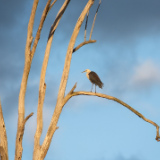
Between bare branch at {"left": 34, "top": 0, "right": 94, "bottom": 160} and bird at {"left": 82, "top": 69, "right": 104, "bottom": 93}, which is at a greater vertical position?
bird at {"left": 82, "top": 69, "right": 104, "bottom": 93}

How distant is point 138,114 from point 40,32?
172 inches

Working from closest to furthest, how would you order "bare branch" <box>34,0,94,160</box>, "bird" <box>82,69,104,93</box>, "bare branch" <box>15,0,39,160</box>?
"bare branch" <box>34,0,94,160</box> → "bare branch" <box>15,0,39,160</box> → "bird" <box>82,69,104,93</box>

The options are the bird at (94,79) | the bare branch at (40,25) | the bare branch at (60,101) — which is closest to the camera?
the bare branch at (60,101)

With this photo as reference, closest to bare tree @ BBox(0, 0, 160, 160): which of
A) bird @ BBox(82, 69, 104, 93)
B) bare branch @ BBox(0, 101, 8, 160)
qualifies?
bare branch @ BBox(0, 101, 8, 160)

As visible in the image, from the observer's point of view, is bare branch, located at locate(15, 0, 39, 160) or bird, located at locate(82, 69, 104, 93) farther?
bird, located at locate(82, 69, 104, 93)

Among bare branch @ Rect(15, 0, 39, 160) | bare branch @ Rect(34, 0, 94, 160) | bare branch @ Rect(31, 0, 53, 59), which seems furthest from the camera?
bare branch @ Rect(31, 0, 53, 59)

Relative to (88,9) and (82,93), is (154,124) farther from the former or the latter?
(88,9)

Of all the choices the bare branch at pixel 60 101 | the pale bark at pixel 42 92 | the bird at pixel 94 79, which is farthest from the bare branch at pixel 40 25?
the bird at pixel 94 79

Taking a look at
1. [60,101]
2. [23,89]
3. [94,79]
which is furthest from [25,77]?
[94,79]

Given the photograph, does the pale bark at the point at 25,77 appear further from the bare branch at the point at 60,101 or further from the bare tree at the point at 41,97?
the bare branch at the point at 60,101

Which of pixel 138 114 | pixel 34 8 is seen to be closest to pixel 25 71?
pixel 34 8

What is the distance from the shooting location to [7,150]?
10297 mm

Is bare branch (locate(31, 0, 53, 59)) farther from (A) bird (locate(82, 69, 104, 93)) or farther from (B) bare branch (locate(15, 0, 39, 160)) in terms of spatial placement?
(A) bird (locate(82, 69, 104, 93))

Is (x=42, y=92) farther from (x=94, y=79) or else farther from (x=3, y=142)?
(x=94, y=79)
